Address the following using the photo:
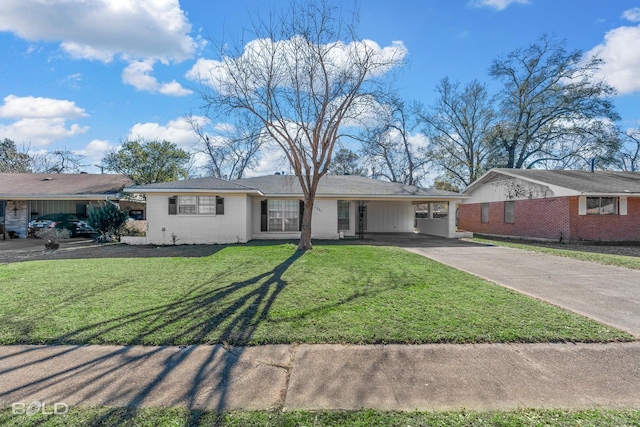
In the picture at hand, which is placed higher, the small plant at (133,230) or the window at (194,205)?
the window at (194,205)

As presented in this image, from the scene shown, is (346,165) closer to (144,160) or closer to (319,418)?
(144,160)

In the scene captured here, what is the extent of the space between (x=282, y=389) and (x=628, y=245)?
18.9 meters

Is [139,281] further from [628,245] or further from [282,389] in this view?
[628,245]

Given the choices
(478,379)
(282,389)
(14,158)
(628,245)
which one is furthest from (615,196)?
(14,158)

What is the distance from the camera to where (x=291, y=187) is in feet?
51.0

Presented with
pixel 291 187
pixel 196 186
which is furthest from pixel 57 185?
pixel 291 187

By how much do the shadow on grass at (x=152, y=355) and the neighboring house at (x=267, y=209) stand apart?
29.2ft

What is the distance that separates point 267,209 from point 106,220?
7224mm

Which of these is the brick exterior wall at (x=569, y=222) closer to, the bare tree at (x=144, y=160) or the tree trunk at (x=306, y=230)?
the tree trunk at (x=306, y=230)

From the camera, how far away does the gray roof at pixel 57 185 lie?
16516mm

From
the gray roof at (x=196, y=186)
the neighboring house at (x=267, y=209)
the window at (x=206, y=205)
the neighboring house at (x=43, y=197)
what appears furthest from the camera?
the neighboring house at (x=43, y=197)

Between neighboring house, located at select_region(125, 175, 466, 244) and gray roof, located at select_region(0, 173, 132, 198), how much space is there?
539 cm

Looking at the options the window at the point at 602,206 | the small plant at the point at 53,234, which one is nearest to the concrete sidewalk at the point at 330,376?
the small plant at the point at 53,234

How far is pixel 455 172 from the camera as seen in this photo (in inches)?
1296
